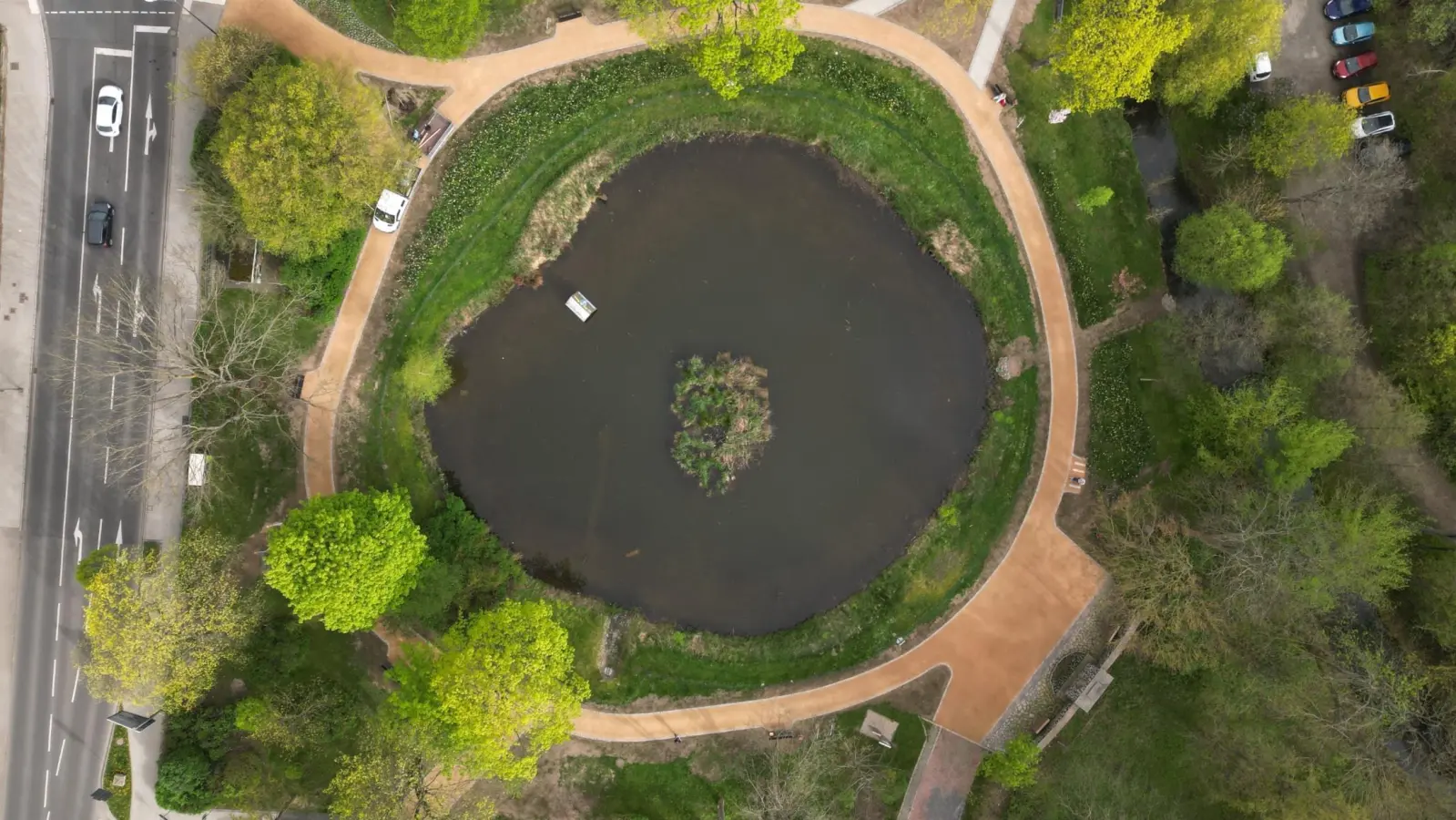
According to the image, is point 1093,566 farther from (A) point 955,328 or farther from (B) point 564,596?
(B) point 564,596

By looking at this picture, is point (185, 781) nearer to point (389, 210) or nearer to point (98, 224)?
point (98, 224)

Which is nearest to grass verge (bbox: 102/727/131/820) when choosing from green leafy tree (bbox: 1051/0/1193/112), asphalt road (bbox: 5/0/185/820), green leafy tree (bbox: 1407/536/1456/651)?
asphalt road (bbox: 5/0/185/820)

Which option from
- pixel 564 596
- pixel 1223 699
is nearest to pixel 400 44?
pixel 564 596

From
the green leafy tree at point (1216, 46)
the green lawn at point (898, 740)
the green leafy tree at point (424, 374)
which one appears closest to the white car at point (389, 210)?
the green leafy tree at point (424, 374)

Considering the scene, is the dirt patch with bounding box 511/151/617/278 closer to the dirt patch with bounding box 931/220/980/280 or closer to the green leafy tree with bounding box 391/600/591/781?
the green leafy tree with bounding box 391/600/591/781

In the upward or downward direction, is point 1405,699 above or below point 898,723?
above

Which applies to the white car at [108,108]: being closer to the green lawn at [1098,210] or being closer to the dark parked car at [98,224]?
the dark parked car at [98,224]

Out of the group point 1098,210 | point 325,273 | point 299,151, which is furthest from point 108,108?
point 1098,210
